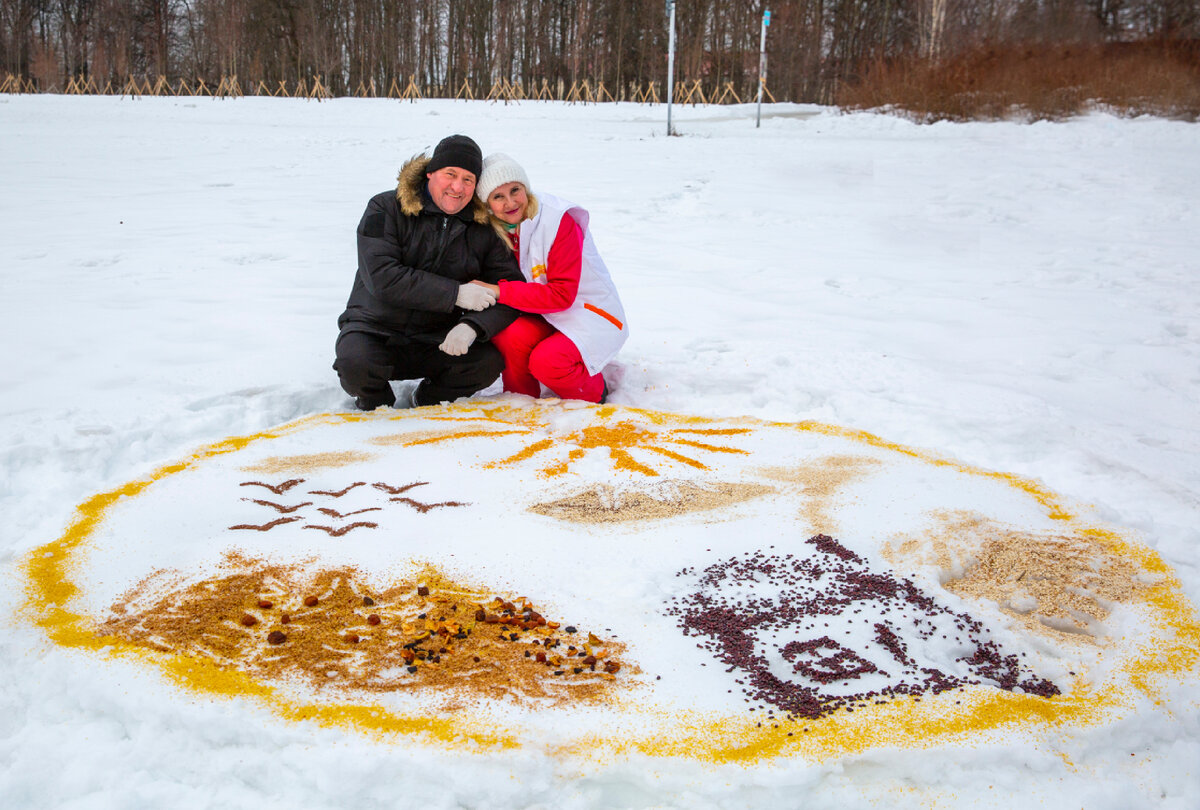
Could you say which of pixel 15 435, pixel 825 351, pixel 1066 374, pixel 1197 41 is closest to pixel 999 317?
pixel 1066 374

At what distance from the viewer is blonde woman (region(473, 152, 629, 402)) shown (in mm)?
2914

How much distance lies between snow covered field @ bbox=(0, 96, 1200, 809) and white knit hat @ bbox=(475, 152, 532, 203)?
2.79 feet

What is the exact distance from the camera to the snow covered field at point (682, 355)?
4.58 ft

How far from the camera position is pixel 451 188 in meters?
2.80

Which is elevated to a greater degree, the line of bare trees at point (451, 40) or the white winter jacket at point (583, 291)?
the line of bare trees at point (451, 40)

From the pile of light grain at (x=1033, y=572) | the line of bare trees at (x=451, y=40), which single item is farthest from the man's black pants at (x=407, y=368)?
the line of bare trees at (x=451, y=40)

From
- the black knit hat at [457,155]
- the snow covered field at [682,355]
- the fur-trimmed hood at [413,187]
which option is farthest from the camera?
the fur-trimmed hood at [413,187]

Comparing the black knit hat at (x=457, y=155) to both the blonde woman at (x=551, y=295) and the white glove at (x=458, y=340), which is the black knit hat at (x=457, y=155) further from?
the white glove at (x=458, y=340)

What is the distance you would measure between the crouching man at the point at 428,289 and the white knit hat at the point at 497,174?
0.10 feet

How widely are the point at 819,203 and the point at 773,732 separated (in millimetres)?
5923

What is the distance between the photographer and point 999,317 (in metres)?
4.21

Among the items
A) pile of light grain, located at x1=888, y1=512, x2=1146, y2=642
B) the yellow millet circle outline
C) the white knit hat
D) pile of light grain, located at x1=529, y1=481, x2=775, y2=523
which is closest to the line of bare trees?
the white knit hat

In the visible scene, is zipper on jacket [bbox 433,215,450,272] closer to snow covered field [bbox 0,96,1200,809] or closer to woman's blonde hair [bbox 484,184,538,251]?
woman's blonde hair [bbox 484,184,538,251]

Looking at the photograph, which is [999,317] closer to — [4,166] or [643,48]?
[4,166]
